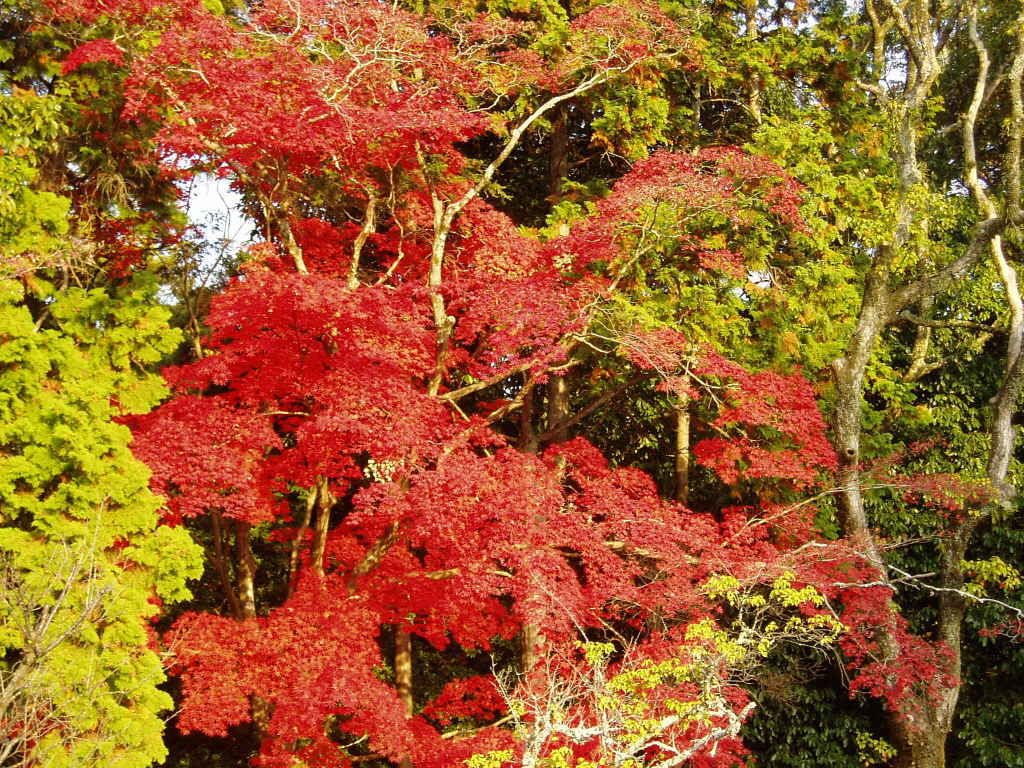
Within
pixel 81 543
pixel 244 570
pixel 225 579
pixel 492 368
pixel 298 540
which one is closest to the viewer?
pixel 81 543

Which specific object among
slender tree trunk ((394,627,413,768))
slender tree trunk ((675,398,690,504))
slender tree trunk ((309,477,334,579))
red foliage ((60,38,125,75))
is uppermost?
red foliage ((60,38,125,75))

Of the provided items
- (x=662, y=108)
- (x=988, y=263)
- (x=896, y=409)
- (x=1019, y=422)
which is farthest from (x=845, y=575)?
(x=662, y=108)

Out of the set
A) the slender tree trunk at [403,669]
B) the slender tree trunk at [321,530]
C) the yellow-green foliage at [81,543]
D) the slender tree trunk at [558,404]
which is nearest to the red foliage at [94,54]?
the yellow-green foliage at [81,543]

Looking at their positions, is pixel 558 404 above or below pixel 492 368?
below

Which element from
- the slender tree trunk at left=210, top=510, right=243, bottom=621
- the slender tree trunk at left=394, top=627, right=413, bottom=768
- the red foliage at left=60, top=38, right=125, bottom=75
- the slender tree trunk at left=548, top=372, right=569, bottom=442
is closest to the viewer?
the red foliage at left=60, top=38, right=125, bottom=75

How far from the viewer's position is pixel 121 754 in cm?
789

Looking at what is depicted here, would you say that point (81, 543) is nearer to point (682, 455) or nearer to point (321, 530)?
point (321, 530)

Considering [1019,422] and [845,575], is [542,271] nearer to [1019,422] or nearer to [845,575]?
[845,575]

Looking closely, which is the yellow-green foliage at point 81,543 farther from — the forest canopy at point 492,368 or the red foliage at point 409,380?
the red foliage at point 409,380

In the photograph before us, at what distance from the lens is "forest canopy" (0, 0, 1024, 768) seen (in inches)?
366

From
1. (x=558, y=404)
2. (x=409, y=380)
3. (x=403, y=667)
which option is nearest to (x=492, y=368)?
(x=409, y=380)

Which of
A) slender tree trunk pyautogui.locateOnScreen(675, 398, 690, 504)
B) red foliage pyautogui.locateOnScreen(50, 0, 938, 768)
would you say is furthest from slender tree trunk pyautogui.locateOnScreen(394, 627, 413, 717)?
slender tree trunk pyautogui.locateOnScreen(675, 398, 690, 504)

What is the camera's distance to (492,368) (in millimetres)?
10945

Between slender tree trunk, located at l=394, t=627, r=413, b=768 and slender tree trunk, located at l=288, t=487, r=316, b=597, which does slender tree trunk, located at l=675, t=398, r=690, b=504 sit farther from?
slender tree trunk, located at l=288, t=487, r=316, b=597
